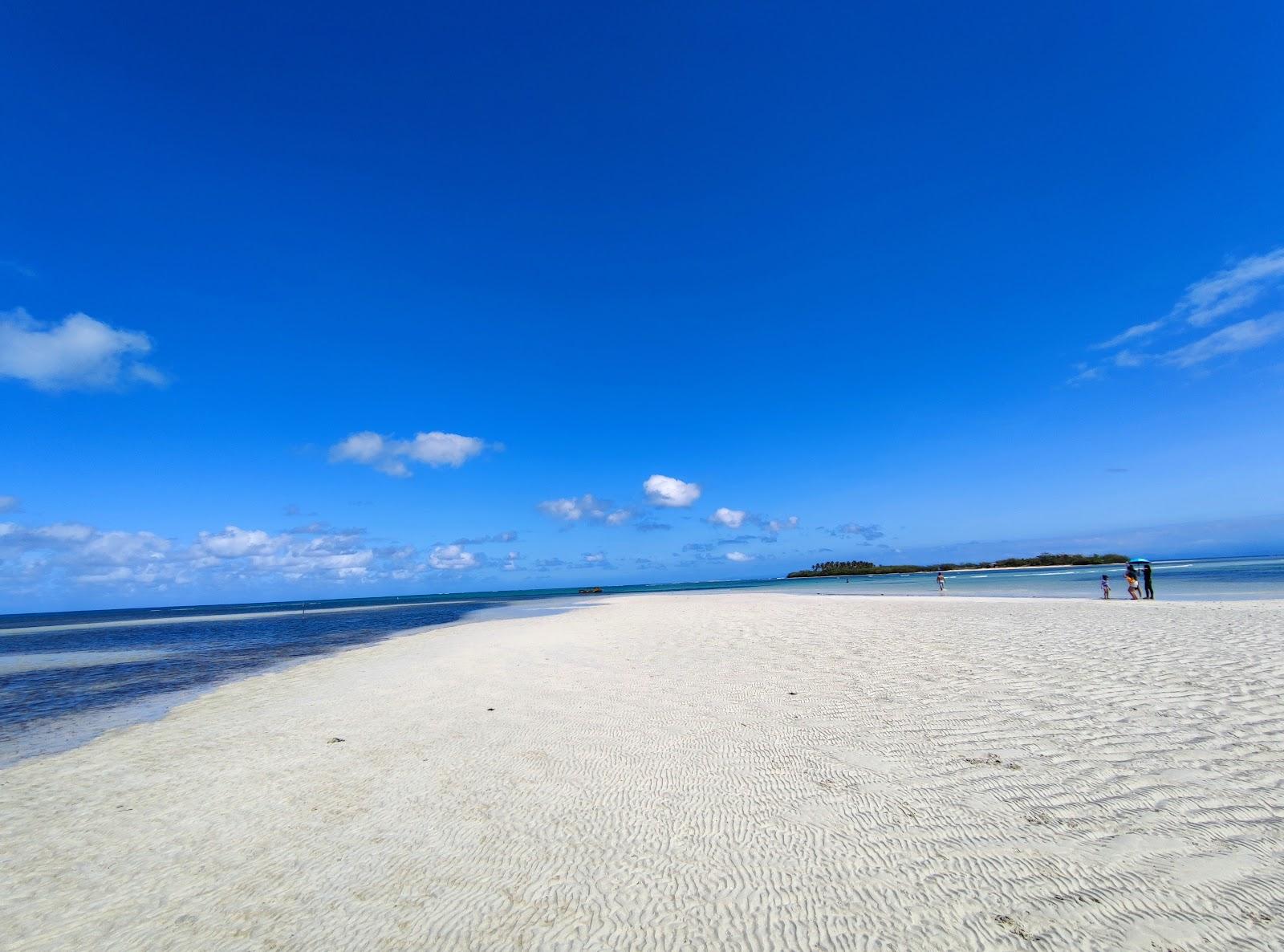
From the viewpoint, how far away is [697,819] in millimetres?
4988

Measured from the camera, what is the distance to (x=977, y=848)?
4.23 metres

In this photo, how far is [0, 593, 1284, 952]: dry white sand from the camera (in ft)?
11.8

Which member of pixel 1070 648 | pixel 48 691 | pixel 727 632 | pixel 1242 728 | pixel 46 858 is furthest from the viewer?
pixel 727 632

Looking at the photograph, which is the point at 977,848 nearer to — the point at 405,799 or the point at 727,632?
the point at 405,799

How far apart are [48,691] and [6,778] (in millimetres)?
10569

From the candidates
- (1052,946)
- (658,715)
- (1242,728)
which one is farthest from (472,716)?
(1242,728)

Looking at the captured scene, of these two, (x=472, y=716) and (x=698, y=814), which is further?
(x=472, y=716)

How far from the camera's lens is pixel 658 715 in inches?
338

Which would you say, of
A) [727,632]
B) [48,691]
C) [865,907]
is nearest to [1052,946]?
[865,907]

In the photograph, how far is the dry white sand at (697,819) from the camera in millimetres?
3586

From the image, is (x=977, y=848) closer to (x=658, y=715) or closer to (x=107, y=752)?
(x=658, y=715)

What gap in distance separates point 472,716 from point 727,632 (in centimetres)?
1047

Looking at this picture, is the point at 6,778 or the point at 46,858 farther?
the point at 6,778

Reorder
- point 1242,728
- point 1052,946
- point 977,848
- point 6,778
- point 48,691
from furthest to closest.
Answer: point 48,691, point 6,778, point 1242,728, point 977,848, point 1052,946
